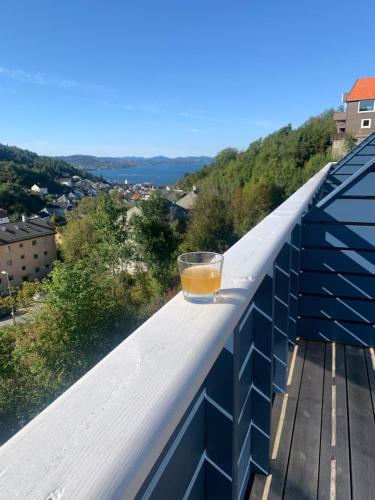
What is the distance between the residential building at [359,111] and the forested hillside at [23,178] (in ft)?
149

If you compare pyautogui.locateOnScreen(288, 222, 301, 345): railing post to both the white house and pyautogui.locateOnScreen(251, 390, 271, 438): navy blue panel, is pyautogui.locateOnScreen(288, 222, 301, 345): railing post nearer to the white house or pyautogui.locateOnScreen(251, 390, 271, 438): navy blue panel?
pyautogui.locateOnScreen(251, 390, 271, 438): navy blue panel

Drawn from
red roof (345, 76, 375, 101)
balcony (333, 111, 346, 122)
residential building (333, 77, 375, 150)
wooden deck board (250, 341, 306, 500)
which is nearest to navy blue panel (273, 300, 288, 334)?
wooden deck board (250, 341, 306, 500)

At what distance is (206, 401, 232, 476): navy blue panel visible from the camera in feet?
2.64

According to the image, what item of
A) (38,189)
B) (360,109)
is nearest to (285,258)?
(360,109)

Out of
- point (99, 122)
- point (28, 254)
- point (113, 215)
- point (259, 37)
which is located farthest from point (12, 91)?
point (259, 37)

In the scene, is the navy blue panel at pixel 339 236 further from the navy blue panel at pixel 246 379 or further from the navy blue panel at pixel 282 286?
the navy blue panel at pixel 246 379

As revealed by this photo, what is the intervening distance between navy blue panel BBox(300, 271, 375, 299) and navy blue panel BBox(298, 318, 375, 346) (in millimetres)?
218

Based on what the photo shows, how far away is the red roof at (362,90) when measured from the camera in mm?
24656

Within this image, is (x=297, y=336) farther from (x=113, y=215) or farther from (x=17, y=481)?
(x=113, y=215)

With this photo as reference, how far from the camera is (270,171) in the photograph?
2916 centimetres

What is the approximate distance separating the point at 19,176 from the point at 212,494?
70564 millimetres

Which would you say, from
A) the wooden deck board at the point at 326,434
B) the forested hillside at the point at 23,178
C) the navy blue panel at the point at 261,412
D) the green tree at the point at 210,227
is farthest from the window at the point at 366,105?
the forested hillside at the point at 23,178

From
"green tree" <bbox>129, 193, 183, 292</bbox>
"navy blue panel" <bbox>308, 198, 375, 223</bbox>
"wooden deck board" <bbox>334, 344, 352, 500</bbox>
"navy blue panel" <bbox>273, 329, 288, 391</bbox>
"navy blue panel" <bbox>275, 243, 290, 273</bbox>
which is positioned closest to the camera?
"wooden deck board" <bbox>334, 344, 352, 500</bbox>

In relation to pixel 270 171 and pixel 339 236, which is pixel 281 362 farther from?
pixel 270 171
